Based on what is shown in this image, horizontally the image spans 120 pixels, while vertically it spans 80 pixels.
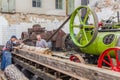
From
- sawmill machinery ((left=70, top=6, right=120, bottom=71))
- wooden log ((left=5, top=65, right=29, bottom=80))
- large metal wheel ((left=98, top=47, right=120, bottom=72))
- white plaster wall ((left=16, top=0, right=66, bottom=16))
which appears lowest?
wooden log ((left=5, top=65, right=29, bottom=80))

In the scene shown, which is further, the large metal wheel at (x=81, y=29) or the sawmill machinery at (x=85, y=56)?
the large metal wheel at (x=81, y=29)

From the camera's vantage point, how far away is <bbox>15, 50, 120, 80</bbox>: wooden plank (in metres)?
3.73

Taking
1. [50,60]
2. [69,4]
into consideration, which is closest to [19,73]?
[50,60]

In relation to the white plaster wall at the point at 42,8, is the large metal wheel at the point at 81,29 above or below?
below

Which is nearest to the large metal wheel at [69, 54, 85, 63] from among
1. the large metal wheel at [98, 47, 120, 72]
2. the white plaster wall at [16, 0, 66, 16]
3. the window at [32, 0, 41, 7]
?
the large metal wheel at [98, 47, 120, 72]

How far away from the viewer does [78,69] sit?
4.59 m

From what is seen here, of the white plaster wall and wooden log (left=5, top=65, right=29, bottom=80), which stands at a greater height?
the white plaster wall

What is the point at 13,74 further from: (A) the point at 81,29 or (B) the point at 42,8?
(B) the point at 42,8

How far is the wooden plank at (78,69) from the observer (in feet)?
12.2

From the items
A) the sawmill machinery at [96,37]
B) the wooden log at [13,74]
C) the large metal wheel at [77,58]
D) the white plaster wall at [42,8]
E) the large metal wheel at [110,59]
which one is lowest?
the wooden log at [13,74]

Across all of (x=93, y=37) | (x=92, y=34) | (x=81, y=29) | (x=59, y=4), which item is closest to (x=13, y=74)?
(x=81, y=29)

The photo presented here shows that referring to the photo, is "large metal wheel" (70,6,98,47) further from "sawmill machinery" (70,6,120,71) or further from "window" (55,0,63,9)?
"window" (55,0,63,9)

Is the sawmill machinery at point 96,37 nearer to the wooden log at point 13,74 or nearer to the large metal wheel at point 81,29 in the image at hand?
the large metal wheel at point 81,29

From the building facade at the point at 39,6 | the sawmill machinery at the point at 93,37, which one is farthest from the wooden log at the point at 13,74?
the building facade at the point at 39,6
